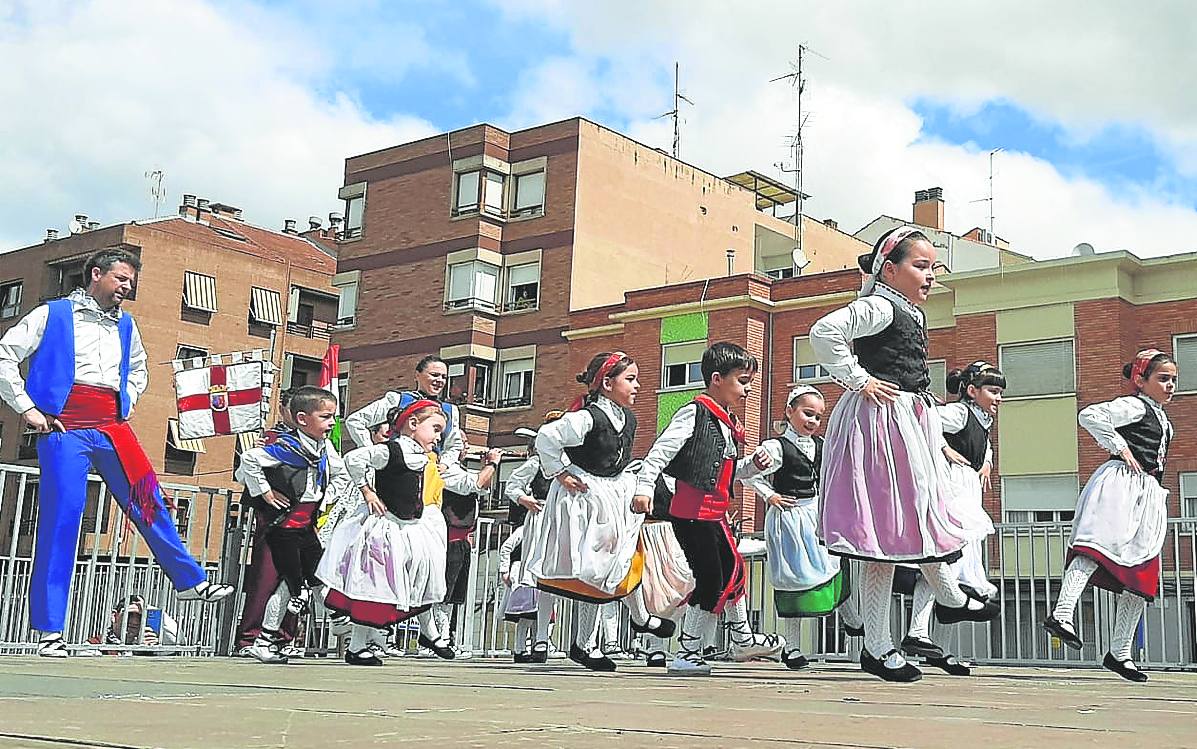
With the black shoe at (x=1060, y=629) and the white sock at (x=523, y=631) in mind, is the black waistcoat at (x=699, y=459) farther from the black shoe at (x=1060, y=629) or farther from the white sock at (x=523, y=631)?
the white sock at (x=523, y=631)

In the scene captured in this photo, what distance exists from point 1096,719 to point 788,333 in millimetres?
34489

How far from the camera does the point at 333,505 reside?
36.5 ft

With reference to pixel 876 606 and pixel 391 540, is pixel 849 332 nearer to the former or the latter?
pixel 876 606

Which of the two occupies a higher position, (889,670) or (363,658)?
(889,670)

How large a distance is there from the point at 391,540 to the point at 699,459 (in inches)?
90.7

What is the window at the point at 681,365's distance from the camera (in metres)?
38.2

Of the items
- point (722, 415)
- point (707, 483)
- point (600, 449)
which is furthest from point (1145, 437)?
point (600, 449)

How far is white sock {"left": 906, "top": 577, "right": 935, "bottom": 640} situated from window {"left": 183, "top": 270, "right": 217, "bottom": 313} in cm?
4922

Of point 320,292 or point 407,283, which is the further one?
point 320,292

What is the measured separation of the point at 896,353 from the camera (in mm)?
6328

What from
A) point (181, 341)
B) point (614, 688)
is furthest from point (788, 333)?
point (614, 688)

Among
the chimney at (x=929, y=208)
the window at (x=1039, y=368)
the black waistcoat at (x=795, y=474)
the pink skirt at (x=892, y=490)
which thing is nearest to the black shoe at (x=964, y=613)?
the pink skirt at (x=892, y=490)

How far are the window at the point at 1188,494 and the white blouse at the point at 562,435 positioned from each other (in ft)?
88.1

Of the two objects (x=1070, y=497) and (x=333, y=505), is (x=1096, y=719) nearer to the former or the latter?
(x=333, y=505)
